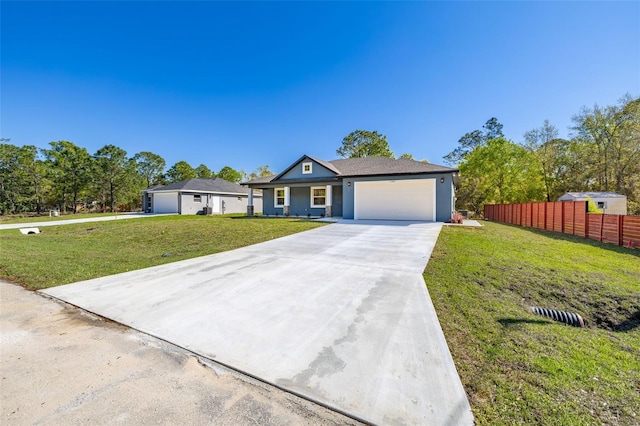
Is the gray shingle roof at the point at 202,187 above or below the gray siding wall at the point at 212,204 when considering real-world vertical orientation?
above

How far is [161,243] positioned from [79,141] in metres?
36.8

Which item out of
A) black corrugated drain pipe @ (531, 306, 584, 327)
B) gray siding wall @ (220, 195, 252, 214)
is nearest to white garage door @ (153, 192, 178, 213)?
gray siding wall @ (220, 195, 252, 214)

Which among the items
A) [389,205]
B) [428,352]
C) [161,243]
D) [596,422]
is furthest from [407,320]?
[389,205]

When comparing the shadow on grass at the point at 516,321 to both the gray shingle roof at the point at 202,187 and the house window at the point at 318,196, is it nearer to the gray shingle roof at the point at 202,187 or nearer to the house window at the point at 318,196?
the house window at the point at 318,196

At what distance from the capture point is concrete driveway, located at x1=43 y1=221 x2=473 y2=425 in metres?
2.03

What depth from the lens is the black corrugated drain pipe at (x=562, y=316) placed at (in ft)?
11.4

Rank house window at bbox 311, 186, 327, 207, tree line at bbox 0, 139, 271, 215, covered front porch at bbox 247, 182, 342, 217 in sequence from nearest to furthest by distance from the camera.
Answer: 1. covered front porch at bbox 247, 182, 342, 217
2. house window at bbox 311, 186, 327, 207
3. tree line at bbox 0, 139, 271, 215

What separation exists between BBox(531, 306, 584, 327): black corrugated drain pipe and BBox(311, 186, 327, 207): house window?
13.9 meters

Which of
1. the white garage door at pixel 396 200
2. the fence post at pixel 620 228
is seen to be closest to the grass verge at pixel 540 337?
the fence post at pixel 620 228

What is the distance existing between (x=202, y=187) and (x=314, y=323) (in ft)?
86.9

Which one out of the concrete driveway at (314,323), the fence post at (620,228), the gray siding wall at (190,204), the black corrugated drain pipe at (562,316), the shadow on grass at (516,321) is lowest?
the black corrugated drain pipe at (562,316)

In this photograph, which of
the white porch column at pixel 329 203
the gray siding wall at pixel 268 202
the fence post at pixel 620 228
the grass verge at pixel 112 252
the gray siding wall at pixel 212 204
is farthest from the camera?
the gray siding wall at pixel 212 204

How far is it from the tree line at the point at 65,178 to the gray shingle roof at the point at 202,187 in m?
10.9

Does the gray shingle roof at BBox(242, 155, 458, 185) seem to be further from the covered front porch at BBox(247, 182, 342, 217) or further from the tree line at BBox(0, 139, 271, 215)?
the tree line at BBox(0, 139, 271, 215)
